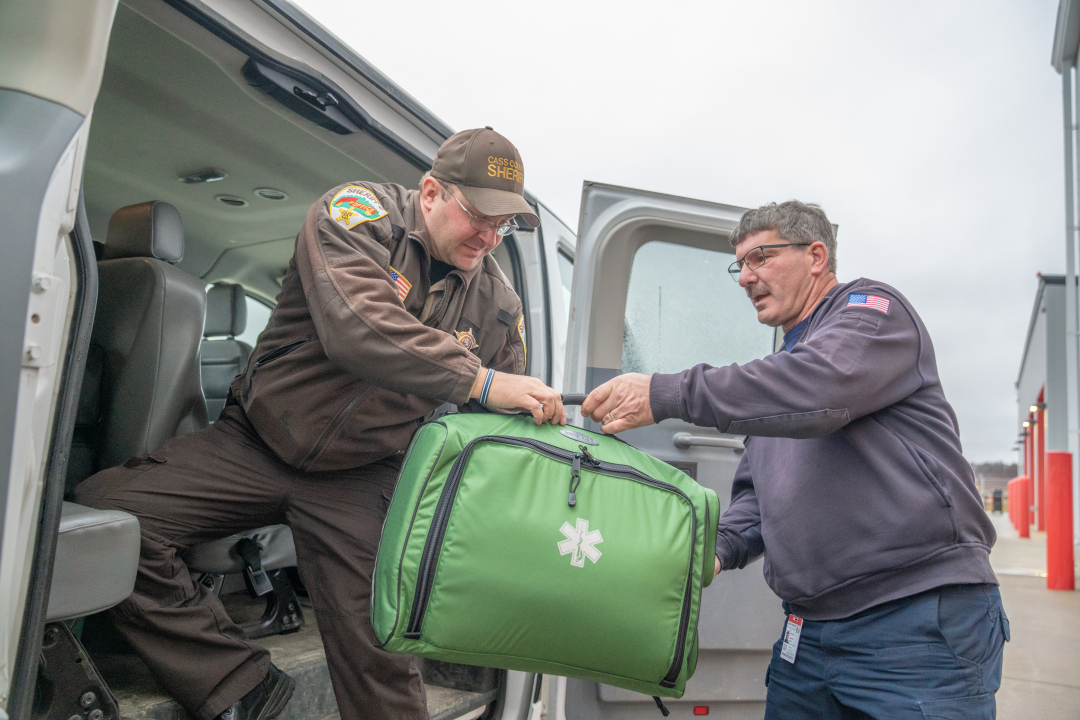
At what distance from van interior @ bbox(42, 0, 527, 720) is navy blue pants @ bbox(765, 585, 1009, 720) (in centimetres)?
126

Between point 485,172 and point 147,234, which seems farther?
point 147,234

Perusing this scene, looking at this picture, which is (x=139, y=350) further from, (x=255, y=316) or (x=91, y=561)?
(x=255, y=316)

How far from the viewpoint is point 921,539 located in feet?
4.57

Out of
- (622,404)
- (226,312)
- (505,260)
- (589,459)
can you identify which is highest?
(505,260)

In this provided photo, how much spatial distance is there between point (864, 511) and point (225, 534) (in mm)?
1512

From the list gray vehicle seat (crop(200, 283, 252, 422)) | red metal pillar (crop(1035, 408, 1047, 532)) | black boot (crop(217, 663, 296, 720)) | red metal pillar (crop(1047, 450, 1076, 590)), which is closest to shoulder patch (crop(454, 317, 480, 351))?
black boot (crop(217, 663, 296, 720))

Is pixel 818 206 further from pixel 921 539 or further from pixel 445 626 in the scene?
pixel 445 626

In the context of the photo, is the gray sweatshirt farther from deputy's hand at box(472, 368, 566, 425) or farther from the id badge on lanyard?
deputy's hand at box(472, 368, 566, 425)

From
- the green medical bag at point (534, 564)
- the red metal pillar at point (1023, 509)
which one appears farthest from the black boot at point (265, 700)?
the red metal pillar at point (1023, 509)

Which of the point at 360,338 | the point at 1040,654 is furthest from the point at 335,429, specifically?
the point at 1040,654

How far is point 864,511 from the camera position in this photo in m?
1.45

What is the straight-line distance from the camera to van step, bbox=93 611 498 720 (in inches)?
68.4

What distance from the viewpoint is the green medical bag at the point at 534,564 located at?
1329 millimetres

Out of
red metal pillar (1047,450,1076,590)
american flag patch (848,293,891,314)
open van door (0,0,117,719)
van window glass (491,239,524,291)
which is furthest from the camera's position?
red metal pillar (1047,450,1076,590)
